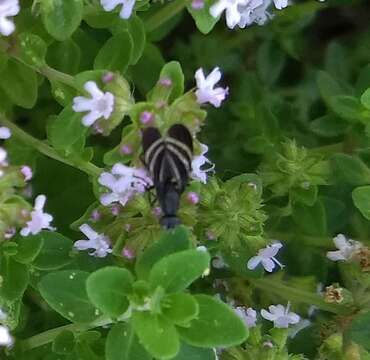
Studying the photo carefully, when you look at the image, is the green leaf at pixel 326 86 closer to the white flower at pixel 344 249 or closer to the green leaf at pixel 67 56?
the white flower at pixel 344 249

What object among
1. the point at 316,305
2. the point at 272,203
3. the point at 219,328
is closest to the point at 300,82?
the point at 272,203

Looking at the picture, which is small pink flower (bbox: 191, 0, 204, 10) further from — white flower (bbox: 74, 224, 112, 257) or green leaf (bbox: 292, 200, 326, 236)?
green leaf (bbox: 292, 200, 326, 236)

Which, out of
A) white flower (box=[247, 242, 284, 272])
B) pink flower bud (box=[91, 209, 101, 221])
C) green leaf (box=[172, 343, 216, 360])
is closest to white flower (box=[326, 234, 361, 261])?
white flower (box=[247, 242, 284, 272])

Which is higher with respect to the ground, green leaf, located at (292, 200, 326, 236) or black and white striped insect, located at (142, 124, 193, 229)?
black and white striped insect, located at (142, 124, 193, 229)

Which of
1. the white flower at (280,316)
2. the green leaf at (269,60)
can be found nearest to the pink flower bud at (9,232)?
the white flower at (280,316)

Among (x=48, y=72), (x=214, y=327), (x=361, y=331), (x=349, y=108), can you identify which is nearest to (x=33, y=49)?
(x=48, y=72)

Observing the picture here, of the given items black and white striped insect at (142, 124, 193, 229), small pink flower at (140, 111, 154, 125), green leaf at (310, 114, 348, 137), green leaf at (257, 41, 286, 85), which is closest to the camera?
black and white striped insect at (142, 124, 193, 229)

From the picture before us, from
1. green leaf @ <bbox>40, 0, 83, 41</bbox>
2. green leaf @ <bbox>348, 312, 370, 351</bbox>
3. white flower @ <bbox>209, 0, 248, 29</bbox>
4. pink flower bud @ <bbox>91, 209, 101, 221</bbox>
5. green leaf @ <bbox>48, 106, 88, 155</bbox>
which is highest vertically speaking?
green leaf @ <bbox>40, 0, 83, 41</bbox>

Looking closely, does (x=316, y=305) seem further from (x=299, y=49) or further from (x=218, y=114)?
(x=299, y=49)
